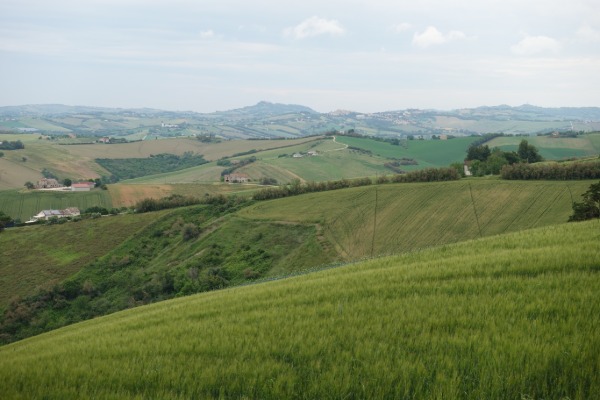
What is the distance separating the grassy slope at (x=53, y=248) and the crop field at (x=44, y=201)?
26269 mm

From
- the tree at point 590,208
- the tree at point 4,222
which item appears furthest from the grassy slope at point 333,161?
the tree at point 590,208

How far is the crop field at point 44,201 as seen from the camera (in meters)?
107

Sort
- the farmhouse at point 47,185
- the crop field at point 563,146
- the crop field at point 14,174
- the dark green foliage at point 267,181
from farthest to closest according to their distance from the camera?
the crop field at point 563,146 → the crop field at point 14,174 → the dark green foliage at point 267,181 → the farmhouse at point 47,185

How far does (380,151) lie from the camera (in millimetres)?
178000

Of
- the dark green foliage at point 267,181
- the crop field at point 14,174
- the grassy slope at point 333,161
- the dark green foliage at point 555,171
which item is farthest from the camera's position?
the grassy slope at point 333,161

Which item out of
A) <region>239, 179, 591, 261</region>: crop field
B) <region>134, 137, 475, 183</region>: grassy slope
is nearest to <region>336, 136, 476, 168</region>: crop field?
<region>134, 137, 475, 183</region>: grassy slope

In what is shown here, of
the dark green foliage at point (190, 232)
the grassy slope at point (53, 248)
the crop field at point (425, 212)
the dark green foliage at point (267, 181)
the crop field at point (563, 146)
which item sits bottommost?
the grassy slope at point (53, 248)

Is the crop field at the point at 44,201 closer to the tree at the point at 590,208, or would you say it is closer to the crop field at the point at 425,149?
the tree at the point at 590,208

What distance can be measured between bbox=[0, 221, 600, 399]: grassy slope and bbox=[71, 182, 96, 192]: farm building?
12409cm

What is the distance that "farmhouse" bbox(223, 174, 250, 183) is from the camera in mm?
136750

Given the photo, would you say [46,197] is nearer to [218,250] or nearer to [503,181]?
[218,250]

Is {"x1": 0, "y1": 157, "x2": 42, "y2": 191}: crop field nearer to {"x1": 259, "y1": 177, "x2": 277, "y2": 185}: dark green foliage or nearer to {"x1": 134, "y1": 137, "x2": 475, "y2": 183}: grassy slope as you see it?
{"x1": 134, "y1": 137, "x2": 475, "y2": 183}: grassy slope

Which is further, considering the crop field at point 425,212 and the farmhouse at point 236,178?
the farmhouse at point 236,178

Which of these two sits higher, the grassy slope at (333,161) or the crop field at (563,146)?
the crop field at (563,146)
